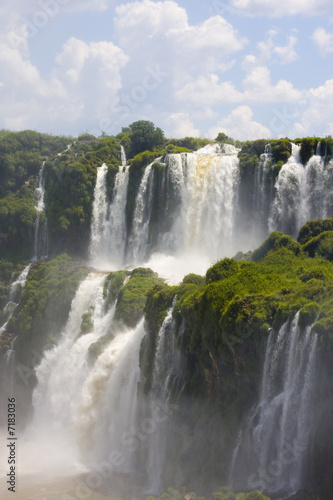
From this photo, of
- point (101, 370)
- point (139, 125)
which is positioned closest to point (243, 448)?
point (101, 370)

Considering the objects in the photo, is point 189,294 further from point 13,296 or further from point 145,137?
point 145,137

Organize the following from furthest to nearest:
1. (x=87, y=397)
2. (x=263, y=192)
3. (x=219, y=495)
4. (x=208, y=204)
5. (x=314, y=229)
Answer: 1. (x=208, y=204)
2. (x=263, y=192)
3. (x=314, y=229)
4. (x=87, y=397)
5. (x=219, y=495)

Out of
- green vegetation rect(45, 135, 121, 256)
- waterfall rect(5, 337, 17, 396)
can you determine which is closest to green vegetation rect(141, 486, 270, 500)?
waterfall rect(5, 337, 17, 396)

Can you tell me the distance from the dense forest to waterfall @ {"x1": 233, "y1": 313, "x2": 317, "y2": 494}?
7cm

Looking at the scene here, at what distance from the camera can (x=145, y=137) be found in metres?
64.9

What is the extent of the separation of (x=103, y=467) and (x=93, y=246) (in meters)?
24.2

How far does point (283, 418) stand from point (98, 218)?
112ft

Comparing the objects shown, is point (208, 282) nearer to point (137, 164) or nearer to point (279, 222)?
point (279, 222)

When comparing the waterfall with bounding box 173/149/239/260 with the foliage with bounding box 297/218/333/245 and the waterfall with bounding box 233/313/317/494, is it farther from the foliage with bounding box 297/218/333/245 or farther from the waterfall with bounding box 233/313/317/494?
the waterfall with bounding box 233/313/317/494

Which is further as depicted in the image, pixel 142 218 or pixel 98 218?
pixel 98 218

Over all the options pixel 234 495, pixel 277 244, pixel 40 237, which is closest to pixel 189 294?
pixel 277 244

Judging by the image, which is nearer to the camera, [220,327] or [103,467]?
[220,327]

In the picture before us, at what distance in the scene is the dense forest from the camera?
2630 centimetres

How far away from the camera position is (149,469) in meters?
33.2
